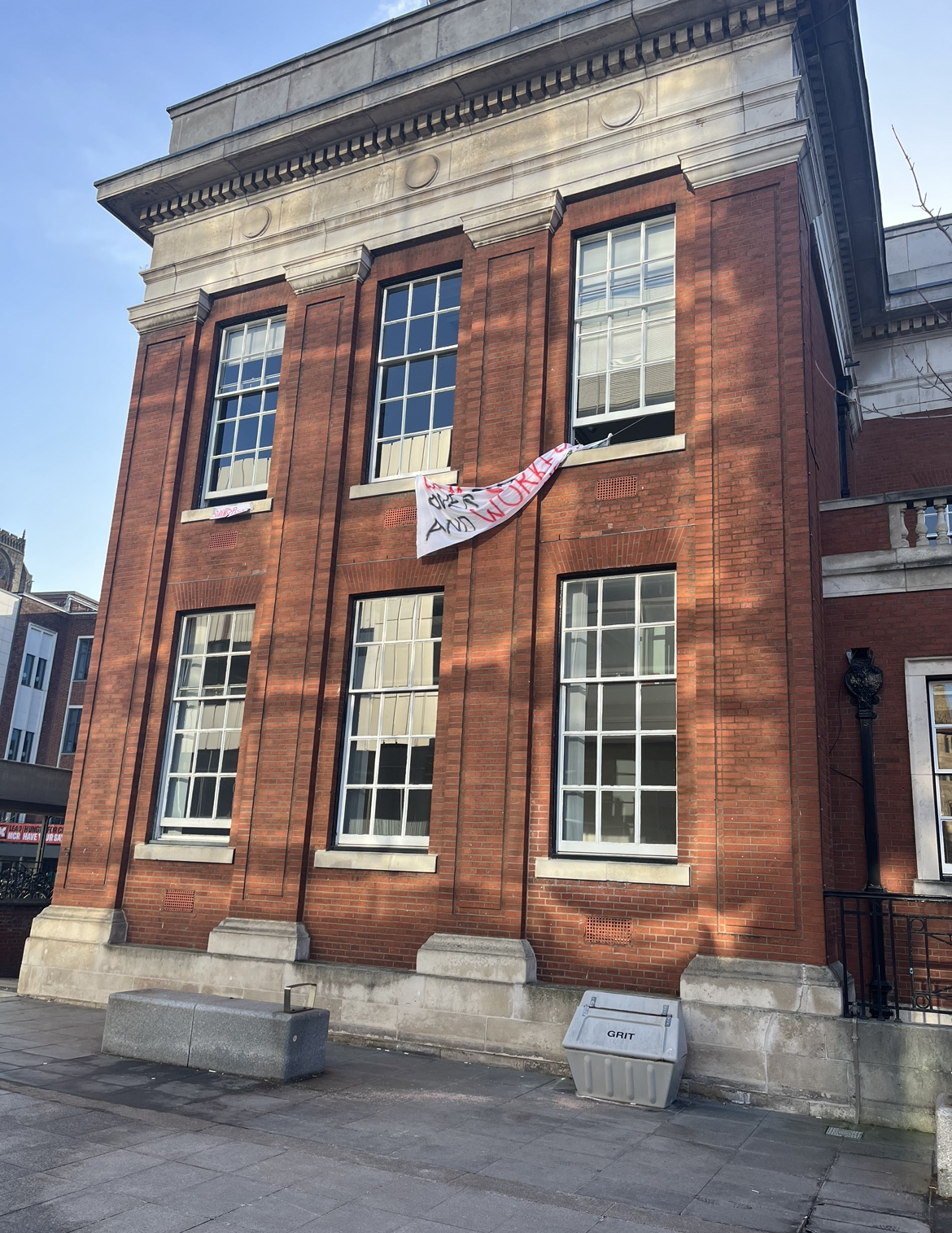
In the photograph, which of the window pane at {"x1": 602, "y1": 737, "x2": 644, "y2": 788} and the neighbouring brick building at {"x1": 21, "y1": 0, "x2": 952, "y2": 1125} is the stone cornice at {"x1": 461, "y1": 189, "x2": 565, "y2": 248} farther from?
the window pane at {"x1": 602, "y1": 737, "x2": 644, "y2": 788}

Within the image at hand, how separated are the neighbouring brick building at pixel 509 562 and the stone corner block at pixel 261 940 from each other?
51 mm

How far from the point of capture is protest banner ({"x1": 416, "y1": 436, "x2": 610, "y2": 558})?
11.5 metres

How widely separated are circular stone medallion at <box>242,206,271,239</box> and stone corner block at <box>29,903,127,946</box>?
10.2 metres

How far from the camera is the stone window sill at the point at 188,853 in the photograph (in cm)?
1229

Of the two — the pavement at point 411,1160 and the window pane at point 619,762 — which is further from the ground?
the window pane at point 619,762

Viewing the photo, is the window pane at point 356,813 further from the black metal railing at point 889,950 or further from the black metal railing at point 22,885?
the black metal railing at point 22,885

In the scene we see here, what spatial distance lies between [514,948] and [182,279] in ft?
38.0

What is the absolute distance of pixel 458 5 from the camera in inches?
538

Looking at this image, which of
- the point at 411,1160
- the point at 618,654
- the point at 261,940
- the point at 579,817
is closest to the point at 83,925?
the point at 261,940

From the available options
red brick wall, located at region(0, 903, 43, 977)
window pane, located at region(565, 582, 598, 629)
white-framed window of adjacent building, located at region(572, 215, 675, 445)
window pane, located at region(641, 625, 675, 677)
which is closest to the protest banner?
white-framed window of adjacent building, located at region(572, 215, 675, 445)

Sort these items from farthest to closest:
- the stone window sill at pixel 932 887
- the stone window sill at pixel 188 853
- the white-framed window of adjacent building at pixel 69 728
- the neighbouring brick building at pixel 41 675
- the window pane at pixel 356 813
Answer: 1. the neighbouring brick building at pixel 41 675
2. the white-framed window of adjacent building at pixel 69 728
3. the stone window sill at pixel 188 853
4. the window pane at pixel 356 813
5. the stone window sill at pixel 932 887

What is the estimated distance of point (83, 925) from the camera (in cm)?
1286

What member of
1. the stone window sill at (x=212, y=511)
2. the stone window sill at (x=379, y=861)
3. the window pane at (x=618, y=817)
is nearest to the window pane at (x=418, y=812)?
the stone window sill at (x=379, y=861)

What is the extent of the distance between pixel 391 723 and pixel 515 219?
6758mm
